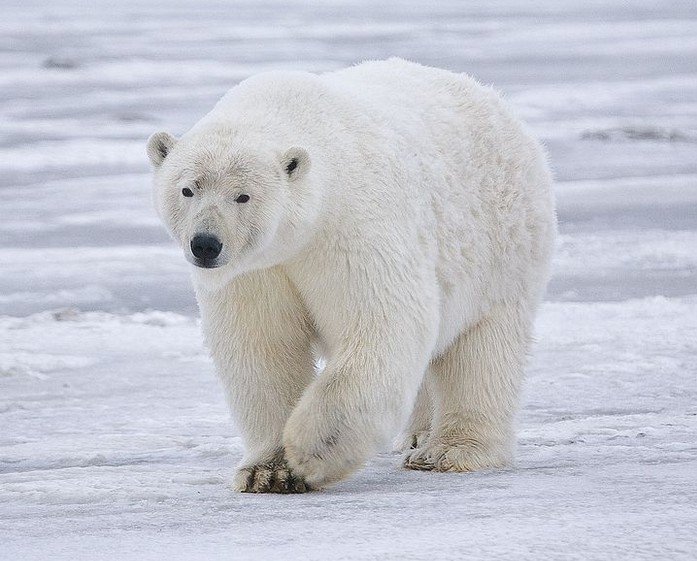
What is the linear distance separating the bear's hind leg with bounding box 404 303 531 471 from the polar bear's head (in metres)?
1.04

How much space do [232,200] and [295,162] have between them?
0.22 metres

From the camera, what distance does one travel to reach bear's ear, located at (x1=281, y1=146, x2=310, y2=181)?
3770 mm

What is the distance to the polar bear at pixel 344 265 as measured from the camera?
148 inches

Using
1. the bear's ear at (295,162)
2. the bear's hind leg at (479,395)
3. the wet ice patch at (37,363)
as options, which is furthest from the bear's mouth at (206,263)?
the wet ice patch at (37,363)

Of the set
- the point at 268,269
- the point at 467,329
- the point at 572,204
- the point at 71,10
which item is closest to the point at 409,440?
the point at 467,329

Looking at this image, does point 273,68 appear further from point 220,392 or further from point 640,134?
point 220,392

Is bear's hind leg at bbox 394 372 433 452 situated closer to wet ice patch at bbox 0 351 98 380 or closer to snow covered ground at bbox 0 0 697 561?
snow covered ground at bbox 0 0 697 561

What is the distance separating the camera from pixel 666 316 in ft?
21.3

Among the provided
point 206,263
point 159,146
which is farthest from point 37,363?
point 206,263

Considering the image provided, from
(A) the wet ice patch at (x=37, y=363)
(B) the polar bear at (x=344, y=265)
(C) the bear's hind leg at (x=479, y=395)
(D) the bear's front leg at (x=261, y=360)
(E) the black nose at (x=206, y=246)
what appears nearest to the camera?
(E) the black nose at (x=206, y=246)

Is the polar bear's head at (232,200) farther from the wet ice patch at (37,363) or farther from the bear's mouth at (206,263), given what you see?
the wet ice patch at (37,363)

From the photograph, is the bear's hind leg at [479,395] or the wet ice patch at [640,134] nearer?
the bear's hind leg at [479,395]

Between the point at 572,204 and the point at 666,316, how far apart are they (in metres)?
3.34

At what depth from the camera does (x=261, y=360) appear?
4.14 metres
